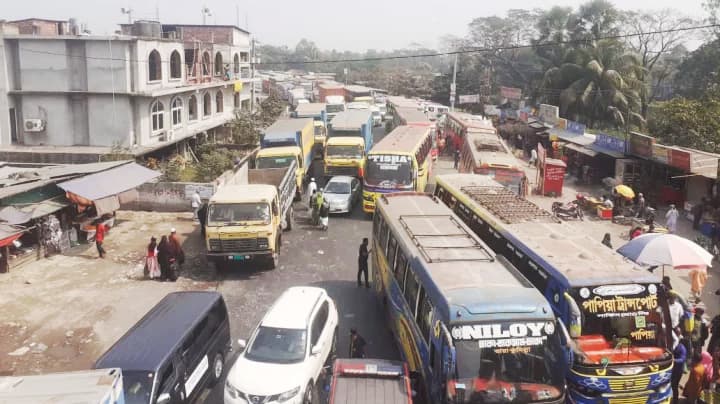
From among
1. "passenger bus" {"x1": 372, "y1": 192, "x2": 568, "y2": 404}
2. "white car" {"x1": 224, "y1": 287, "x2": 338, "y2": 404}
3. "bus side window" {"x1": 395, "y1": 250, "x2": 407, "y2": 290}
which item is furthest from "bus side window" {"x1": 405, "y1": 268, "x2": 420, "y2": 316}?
"white car" {"x1": 224, "y1": 287, "x2": 338, "y2": 404}

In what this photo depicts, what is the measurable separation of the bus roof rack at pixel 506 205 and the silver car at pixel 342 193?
23.3ft

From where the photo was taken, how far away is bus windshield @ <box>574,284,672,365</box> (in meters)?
8.49

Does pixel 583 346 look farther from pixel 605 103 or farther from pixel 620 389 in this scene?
pixel 605 103

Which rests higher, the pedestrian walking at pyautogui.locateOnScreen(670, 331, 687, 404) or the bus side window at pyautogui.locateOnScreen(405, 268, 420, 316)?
the bus side window at pyautogui.locateOnScreen(405, 268, 420, 316)

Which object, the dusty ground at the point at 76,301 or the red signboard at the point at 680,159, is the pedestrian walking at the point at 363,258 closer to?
the dusty ground at the point at 76,301

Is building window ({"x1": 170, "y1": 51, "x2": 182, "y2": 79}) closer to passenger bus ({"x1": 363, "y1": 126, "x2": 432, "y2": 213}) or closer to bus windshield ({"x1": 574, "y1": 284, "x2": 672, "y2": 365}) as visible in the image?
passenger bus ({"x1": 363, "y1": 126, "x2": 432, "y2": 213})

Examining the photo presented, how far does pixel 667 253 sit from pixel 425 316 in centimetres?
560

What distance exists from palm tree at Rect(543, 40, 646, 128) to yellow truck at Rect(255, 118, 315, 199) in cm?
2199

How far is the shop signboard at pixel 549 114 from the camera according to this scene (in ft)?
122

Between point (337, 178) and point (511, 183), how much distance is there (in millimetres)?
6770

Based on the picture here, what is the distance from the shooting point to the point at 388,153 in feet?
69.1

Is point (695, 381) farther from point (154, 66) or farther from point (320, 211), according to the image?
point (154, 66)

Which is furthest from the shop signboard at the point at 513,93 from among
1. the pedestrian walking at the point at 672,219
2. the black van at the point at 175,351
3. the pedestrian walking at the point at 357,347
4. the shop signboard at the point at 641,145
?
the black van at the point at 175,351

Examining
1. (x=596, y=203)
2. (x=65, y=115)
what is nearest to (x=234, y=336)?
(x=596, y=203)
